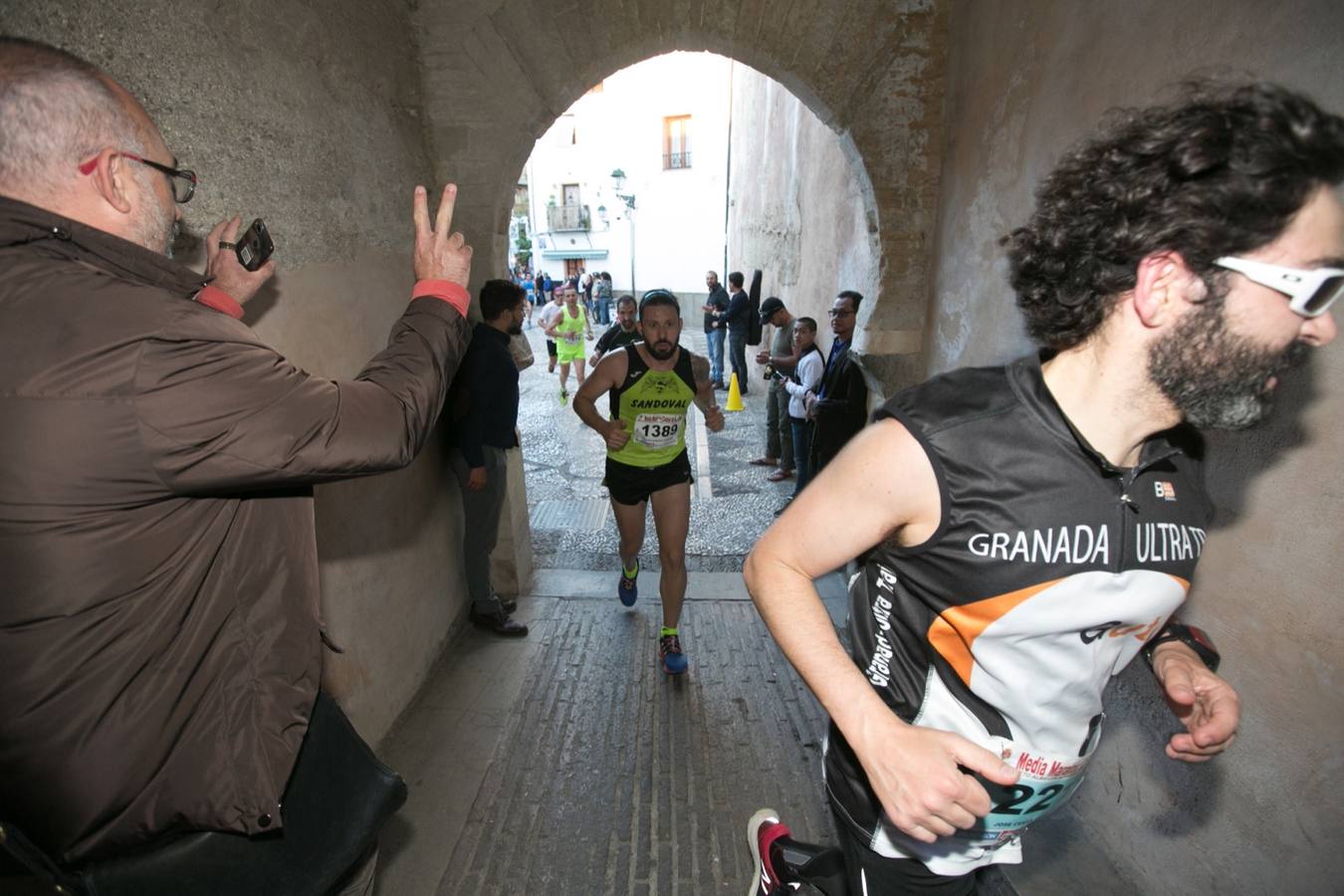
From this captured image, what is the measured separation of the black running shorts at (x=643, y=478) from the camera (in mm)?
3771

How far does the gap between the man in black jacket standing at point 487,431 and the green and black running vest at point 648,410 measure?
73 cm

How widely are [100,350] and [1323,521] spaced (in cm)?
276

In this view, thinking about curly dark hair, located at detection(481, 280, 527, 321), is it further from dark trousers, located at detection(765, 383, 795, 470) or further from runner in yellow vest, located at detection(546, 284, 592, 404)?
runner in yellow vest, located at detection(546, 284, 592, 404)

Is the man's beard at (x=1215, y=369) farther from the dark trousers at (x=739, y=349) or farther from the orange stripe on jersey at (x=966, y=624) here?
the dark trousers at (x=739, y=349)

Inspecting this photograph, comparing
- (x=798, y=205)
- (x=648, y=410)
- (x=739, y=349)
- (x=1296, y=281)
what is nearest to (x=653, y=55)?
(x=648, y=410)

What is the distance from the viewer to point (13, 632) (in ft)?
3.55

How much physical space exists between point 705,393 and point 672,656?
165 cm

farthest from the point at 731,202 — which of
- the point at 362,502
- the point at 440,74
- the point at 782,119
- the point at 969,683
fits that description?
the point at 969,683

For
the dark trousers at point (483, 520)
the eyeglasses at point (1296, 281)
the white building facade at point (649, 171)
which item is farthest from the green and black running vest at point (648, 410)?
the white building facade at point (649, 171)

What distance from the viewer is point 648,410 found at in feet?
12.2

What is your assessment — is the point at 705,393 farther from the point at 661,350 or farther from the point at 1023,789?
the point at 1023,789

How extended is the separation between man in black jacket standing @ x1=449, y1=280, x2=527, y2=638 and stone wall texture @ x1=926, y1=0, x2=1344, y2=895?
2.82 metres

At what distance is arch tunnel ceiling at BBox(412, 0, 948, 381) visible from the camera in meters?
3.53

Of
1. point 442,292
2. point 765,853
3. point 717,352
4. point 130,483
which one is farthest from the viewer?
point 717,352
